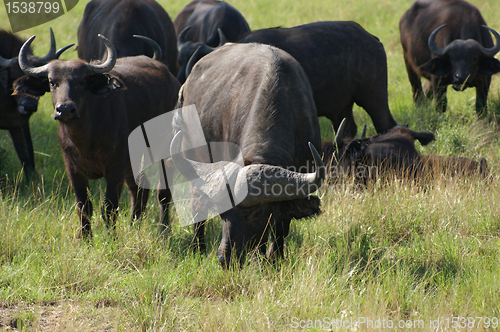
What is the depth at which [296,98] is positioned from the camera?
4402 mm

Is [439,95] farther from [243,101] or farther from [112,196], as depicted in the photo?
[112,196]

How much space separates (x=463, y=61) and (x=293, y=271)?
6.25m

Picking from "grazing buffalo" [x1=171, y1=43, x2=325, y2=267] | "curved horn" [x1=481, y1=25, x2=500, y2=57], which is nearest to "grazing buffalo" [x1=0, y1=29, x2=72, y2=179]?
"grazing buffalo" [x1=171, y1=43, x2=325, y2=267]

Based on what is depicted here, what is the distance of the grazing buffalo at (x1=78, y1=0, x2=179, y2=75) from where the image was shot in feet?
27.6

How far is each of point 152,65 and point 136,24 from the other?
2.36 m

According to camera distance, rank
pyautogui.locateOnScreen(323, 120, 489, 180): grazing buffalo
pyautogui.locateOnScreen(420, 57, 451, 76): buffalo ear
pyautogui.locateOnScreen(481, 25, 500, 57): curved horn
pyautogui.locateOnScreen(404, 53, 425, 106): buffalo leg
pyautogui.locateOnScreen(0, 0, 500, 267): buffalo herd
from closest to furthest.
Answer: pyautogui.locateOnScreen(0, 0, 500, 267): buffalo herd, pyautogui.locateOnScreen(323, 120, 489, 180): grazing buffalo, pyautogui.locateOnScreen(481, 25, 500, 57): curved horn, pyautogui.locateOnScreen(420, 57, 451, 76): buffalo ear, pyautogui.locateOnScreen(404, 53, 425, 106): buffalo leg

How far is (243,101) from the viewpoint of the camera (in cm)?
441

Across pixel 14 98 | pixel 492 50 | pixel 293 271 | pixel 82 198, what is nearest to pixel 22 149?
pixel 14 98

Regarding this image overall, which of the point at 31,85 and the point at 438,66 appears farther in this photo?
the point at 438,66

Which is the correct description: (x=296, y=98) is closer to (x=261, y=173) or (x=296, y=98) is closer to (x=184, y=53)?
(x=261, y=173)

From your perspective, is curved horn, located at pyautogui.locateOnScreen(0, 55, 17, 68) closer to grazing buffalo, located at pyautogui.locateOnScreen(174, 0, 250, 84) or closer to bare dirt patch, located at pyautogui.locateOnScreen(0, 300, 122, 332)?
grazing buffalo, located at pyautogui.locateOnScreen(174, 0, 250, 84)

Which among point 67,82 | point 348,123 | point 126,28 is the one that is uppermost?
point 126,28

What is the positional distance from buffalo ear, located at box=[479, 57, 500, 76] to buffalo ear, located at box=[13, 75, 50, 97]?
727 centimetres

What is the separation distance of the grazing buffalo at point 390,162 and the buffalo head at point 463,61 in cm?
272
